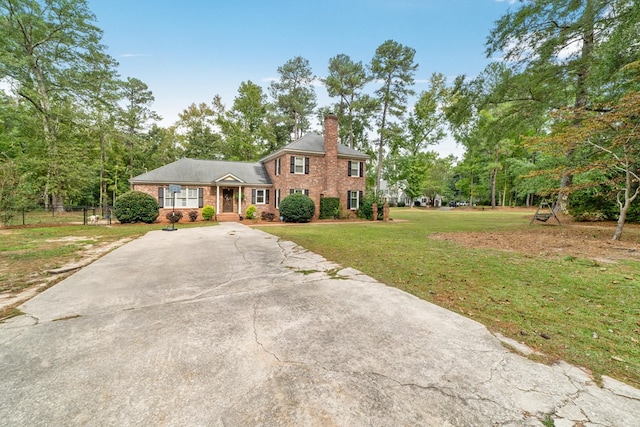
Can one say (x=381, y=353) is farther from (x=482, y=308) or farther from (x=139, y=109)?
(x=139, y=109)

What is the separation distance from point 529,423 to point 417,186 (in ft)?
121

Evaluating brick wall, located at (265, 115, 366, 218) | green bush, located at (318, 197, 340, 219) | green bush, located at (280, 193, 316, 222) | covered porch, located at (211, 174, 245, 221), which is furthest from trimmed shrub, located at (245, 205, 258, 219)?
green bush, located at (318, 197, 340, 219)

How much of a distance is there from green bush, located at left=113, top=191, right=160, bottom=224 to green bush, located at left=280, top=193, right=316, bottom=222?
810 cm

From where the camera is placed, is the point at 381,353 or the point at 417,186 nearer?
the point at 381,353

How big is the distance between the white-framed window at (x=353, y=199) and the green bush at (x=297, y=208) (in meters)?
4.22

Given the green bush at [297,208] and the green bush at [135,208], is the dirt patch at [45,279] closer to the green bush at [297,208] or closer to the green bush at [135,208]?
the green bush at [135,208]

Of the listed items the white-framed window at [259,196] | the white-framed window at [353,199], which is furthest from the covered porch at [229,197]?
the white-framed window at [353,199]

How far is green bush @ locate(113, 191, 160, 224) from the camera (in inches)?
599

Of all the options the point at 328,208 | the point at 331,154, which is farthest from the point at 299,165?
the point at 328,208

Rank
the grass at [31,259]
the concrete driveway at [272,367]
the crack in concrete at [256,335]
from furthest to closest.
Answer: the grass at [31,259], the crack in concrete at [256,335], the concrete driveway at [272,367]

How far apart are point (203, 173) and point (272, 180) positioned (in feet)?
17.4

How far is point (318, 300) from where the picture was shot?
3.75m

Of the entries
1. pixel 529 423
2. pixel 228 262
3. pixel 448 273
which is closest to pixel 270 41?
pixel 228 262

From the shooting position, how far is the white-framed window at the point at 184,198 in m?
18.0
